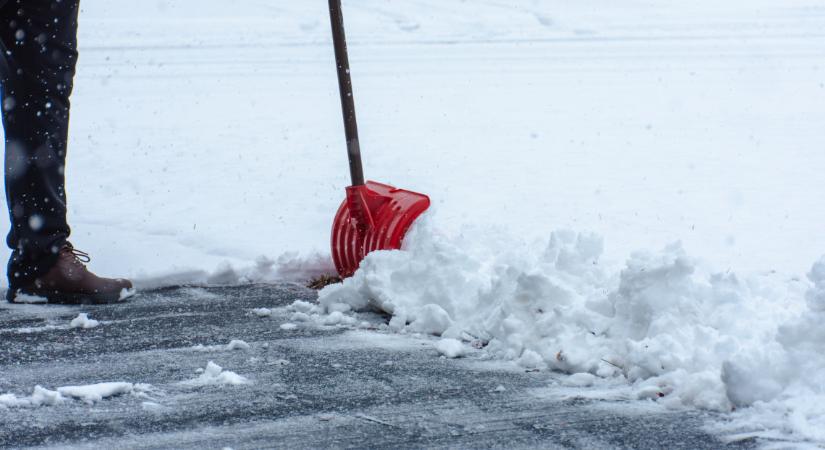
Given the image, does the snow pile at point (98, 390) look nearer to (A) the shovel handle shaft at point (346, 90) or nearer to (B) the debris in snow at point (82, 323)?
(B) the debris in snow at point (82, 323)

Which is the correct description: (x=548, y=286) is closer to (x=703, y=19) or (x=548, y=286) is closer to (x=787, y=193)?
(x=787, y=193)

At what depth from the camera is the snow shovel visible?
348cm

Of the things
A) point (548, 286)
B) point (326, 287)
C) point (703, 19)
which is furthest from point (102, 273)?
point (703, 19)

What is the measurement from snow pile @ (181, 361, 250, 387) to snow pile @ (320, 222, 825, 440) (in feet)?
2.20

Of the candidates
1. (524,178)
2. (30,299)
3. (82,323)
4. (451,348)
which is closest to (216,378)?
(451,348)

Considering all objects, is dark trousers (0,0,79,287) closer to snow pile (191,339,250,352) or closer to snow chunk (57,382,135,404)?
snow pile (191,339,250,352)

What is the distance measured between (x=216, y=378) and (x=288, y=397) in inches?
9.5

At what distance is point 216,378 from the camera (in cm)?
259

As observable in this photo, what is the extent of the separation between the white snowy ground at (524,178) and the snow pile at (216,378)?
0.70 meters

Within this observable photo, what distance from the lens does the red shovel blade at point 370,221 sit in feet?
11.4

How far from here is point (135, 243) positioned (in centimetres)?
434

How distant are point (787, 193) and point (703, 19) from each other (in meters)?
9.52

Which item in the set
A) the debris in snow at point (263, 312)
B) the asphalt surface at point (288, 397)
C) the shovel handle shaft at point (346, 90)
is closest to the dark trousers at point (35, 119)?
the asphalt surface at point (288, 397)

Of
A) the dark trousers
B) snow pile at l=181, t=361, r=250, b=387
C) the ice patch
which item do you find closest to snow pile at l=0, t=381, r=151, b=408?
snow pile at l=181, t=361, r=250, b=387
